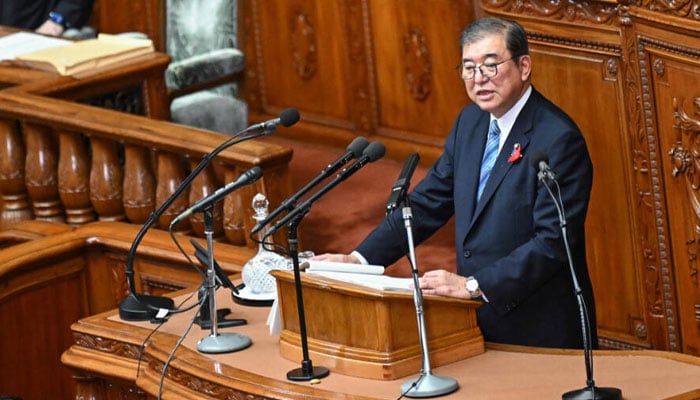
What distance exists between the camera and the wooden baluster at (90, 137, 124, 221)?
218 inches

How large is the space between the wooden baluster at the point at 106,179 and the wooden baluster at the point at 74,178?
52mm

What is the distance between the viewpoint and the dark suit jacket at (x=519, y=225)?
3.80m

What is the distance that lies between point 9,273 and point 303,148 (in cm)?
263

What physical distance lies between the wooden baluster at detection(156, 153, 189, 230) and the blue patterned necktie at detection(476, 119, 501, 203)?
1601 millimetres

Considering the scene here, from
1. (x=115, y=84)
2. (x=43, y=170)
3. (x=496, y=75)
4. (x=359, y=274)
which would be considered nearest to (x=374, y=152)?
A: (x=359, y=274)

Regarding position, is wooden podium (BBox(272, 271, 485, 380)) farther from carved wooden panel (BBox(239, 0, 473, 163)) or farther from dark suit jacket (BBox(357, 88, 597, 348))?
carved wooden panel (BBox(239, 0, 473, 163))

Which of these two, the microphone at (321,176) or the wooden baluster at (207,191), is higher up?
the microphone at (321,176)

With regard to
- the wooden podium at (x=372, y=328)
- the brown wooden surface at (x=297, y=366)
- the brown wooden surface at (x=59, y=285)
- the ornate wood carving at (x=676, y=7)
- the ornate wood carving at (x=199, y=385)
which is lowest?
the brown wooden surface at (x=59, y=285)

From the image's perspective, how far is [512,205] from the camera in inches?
154

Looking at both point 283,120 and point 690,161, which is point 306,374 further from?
point 690,161

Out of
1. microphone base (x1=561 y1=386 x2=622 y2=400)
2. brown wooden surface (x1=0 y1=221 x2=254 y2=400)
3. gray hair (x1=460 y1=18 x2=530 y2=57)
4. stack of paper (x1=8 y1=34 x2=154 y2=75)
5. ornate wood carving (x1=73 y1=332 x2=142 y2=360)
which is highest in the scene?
gray hair (x1=460 y1=18 x2=530 y2=57)

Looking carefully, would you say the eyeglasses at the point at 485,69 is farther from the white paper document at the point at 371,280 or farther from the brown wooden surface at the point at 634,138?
the brown wooden surface at the point at 634,138

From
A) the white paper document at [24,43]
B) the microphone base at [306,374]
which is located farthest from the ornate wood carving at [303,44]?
the microphone base at [306,374]

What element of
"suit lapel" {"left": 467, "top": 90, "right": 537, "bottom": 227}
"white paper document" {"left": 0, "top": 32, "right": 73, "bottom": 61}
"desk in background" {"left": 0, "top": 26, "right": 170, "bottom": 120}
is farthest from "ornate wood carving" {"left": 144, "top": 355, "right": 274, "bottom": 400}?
"white paper document" {"left": 0, "top": 32, "right": 73, "bottom": 61}
